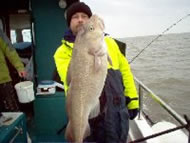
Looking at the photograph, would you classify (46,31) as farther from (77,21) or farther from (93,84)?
(93,84)

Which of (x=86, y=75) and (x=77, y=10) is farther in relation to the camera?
(x=77, y=10)

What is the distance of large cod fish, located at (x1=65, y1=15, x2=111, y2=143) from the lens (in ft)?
5.56

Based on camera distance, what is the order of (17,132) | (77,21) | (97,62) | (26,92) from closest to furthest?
(97,62)
(77,21)
(17,132)
(26,92)

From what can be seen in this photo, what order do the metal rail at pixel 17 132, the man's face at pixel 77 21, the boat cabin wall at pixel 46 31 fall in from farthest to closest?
the boat cabin wall at pixel 46 31 < the metal rail at pixel 17 132 < the man's face at pixel 77 21

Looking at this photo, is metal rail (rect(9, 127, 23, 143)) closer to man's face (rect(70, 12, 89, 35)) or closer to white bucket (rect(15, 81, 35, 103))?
white bucket (rect(15, 81, 35, 103))

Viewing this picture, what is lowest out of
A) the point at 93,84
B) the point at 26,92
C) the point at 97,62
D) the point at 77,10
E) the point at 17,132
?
the point at 17,132

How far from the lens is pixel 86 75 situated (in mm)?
1721

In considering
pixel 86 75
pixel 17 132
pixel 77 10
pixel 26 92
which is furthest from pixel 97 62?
pixel 26 92

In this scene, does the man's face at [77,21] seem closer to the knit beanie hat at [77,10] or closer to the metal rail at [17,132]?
the knit beanie hat at [77,10]

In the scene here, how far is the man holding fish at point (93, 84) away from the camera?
1712mm

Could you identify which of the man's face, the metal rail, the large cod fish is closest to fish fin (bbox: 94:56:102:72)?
the large cod fish

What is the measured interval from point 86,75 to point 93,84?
8 centimetres

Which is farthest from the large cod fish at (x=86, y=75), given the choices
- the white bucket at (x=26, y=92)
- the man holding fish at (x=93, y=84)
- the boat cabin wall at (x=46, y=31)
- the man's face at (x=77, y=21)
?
the boat cabin wall at (x=46, y=31)

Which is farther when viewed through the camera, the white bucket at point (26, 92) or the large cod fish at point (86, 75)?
the white bucket at point (26, 92)
